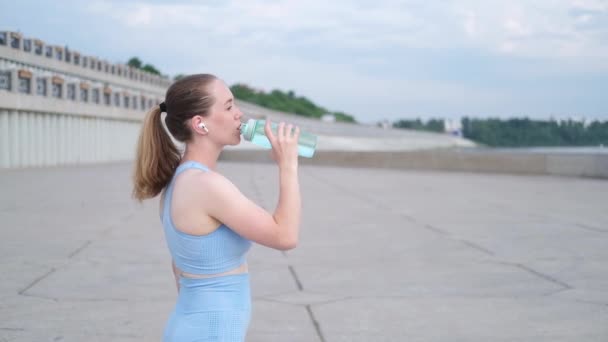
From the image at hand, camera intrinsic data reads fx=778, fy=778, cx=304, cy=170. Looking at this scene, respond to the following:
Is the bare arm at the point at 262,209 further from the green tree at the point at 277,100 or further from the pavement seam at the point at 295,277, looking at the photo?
the green tree at the point at 277,100

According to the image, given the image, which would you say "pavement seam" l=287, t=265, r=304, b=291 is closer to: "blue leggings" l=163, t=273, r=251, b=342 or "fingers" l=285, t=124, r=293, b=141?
"blue leggings" l=163, t=273, r=251, b=342

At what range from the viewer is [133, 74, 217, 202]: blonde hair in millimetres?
2566

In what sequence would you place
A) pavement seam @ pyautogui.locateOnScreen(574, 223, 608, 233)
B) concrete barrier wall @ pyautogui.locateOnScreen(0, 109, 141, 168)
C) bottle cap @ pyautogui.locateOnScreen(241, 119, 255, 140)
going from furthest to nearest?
concrete barrier wall @ pyautogui.locateOnScreen(0, 109, 141, 168)
pavement seam @ pyautogui.locateOnScreen(574, 223, 608, 233)
bottle cap @ pyautogui.locateOnScreen(241, 119, 255, 140)

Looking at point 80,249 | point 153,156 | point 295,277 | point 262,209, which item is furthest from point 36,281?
point 262,209

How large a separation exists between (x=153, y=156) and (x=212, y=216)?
425 mm

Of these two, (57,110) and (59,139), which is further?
(59,139)

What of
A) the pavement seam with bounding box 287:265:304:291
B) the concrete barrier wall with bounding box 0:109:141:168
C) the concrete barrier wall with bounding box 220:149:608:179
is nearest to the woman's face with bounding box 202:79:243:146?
the pavement seam with bounding box 287:265:304:291

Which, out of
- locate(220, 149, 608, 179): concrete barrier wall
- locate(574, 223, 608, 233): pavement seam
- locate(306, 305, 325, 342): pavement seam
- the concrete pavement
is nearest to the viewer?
locate(306, 305, 325, 342): pavement seam

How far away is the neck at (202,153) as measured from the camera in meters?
2.60

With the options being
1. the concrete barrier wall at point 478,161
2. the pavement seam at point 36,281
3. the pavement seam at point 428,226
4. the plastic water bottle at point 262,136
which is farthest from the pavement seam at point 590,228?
the concrete barrier wall at point 478,161

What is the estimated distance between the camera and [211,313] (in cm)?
253

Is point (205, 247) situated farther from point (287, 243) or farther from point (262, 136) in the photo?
point (262, 136)

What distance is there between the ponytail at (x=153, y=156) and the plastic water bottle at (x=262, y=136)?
348 millimetres

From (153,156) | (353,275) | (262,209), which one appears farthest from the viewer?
(353,275)
